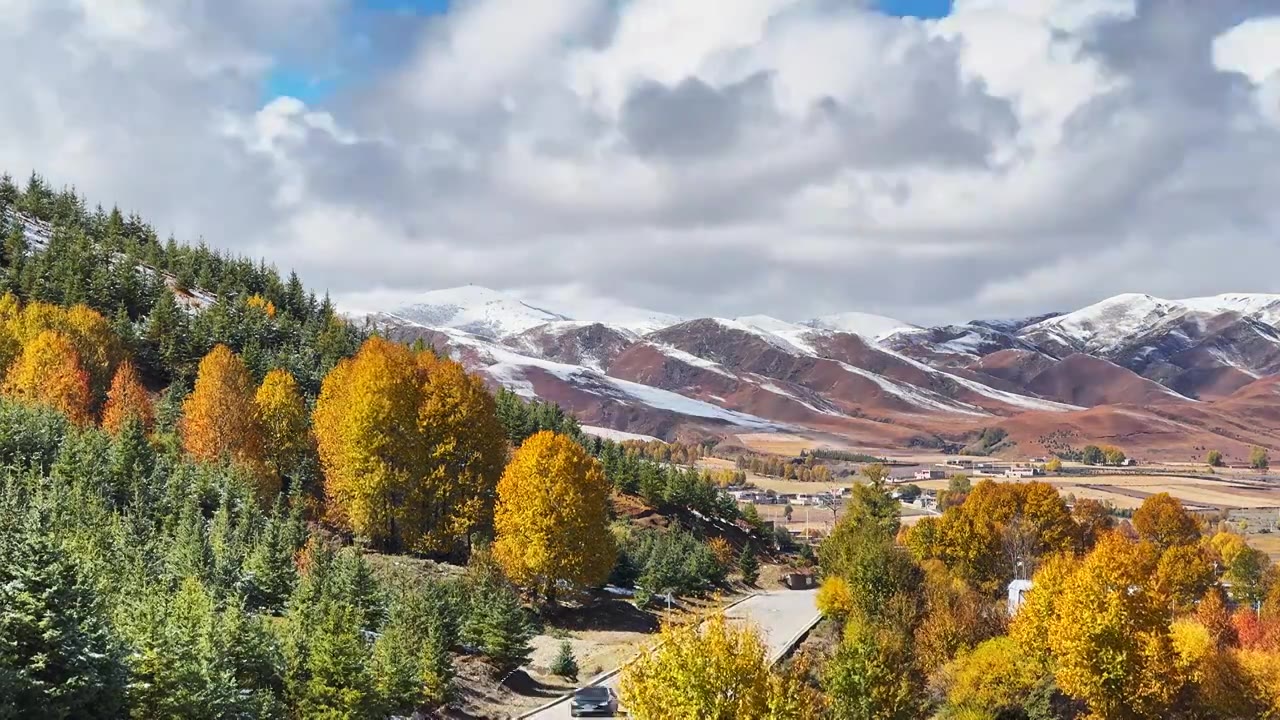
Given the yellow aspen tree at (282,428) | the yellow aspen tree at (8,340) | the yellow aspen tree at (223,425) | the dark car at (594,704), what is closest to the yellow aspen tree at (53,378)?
the yellow aspen tree at (8,340)

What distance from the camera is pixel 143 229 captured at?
14512 cm

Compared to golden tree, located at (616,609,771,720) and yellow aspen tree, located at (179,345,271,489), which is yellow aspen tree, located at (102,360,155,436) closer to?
yellow aspen tree, located at (179,345,271,489)

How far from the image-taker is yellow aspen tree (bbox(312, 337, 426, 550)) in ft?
208

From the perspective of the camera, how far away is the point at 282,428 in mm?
74562

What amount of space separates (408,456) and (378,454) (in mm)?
1984

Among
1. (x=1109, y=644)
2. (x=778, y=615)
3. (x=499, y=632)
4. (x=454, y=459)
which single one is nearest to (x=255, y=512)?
(x=454, y=459)

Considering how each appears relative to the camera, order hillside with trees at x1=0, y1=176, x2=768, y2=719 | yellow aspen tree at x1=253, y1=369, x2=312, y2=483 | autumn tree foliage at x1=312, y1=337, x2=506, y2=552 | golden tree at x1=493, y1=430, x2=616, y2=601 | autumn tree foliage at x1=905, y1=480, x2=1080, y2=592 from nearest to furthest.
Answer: hillside with trees at x1=0, y1=176, x2=768, y2=719
golden tree at x1=493, y1=430, x2=616, y2=601
autumn tree foliage at x1=312, y1=337, x2=506, y2=552
yellow aspen tree at x1=253, y1=369, x2=312, y2=483
autumn tree foliage at x1=905, y1=480, x2=1080, y2=592

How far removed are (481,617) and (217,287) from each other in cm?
8694

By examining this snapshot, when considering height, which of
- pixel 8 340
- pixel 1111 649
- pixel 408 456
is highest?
pixel 8 340

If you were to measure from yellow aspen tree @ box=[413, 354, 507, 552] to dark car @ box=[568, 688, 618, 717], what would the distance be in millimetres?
22987

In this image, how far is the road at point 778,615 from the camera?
59.3 meters

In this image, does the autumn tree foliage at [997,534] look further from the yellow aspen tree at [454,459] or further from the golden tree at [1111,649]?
the yellow aspen tree at [454,459]

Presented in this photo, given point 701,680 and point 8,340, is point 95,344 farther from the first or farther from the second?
point 701,680

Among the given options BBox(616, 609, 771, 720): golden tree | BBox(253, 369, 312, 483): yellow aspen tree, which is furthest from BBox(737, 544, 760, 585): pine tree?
BBox(616, 609, 771, 720): golden tree
